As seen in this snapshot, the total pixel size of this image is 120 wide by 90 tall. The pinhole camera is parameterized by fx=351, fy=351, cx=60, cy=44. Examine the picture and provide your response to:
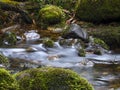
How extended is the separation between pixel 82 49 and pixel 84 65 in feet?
4.13

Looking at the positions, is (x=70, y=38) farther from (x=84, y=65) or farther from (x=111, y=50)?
(x=84, y=65)

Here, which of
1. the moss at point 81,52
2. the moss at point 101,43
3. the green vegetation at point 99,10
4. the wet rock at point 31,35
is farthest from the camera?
the green vegetation at point 99,10

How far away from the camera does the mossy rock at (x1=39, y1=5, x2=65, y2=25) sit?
13.1 metres

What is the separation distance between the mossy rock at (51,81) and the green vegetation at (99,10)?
8.74 metres

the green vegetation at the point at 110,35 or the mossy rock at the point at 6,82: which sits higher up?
the mossy rock at the point at 6,82

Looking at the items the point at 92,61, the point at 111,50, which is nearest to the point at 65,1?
the point at 111,50

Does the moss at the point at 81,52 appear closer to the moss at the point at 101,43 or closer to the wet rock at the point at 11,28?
the moss at the point at 101,43

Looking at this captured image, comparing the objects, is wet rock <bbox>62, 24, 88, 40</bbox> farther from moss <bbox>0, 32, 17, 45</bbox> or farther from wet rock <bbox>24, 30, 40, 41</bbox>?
moss <bbox>0, 32, 17, 45</bbox>

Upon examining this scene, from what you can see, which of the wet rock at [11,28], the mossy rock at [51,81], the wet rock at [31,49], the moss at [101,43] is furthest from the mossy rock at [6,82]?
the wet rock at [11,28]

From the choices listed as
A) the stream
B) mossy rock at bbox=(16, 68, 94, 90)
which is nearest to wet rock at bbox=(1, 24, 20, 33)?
the stream

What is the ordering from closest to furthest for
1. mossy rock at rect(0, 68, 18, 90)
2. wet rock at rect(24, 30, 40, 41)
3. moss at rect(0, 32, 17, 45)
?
mossy rock at rect(0, 68, 18, 90), moss at rect(0, 32, 17, 45), wet rock at rect(24, 30, 40, 41)

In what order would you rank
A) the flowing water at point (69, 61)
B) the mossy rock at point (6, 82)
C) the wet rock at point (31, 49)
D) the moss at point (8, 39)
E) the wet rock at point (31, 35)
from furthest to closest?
the wet rock at point (31, 35), the moss at point (8, 39), the wet rock at point (31, 49), the flowing water at point (69, 61), the mossy rock at point (6, 82)

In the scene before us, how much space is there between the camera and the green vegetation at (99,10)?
502 inches

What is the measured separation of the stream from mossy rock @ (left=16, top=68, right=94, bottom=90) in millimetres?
2719
